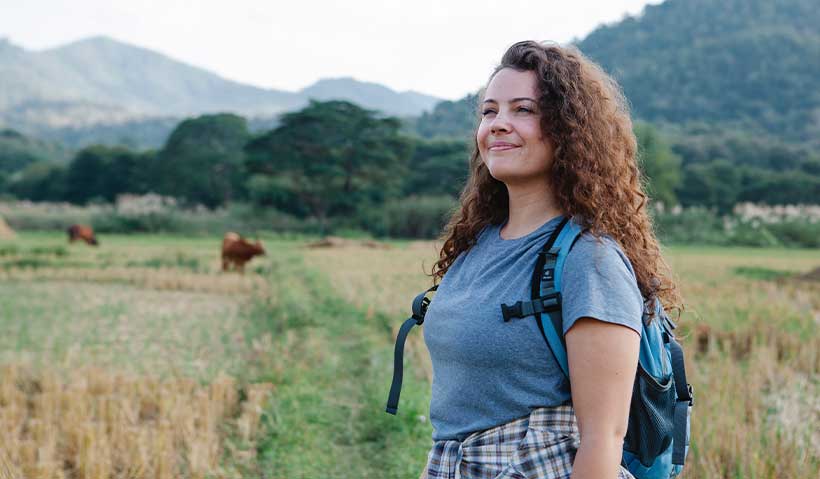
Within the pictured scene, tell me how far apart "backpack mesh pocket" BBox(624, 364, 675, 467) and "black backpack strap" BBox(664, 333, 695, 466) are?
0.07ft

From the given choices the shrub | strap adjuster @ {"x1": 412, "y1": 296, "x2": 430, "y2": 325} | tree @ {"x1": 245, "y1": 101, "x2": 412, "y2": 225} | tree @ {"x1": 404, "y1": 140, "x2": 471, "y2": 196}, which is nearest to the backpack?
strap adjuster @ {"x1": 412, "y1": 296, "x2": 430, "y2": 325}

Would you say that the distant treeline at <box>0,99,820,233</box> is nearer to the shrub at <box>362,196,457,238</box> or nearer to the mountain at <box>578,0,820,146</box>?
the shrub at <box>362,196,457,238</box>

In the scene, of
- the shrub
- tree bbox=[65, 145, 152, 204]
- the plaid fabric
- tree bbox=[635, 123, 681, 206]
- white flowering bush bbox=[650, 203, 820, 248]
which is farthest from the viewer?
tree bbox=[65, 145, 152, 204]

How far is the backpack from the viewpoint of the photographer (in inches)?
63.9

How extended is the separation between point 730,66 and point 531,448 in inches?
4000

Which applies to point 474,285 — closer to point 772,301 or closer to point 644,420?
point 644,420

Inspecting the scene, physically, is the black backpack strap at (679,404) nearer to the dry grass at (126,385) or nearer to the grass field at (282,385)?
the grass field at (282,385)

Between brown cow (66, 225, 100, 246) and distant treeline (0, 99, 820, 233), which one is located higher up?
distant treeline (0, 99, 820, 233)

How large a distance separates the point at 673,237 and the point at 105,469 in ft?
115

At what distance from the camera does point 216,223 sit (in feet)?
135

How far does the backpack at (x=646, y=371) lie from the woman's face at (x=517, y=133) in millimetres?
168

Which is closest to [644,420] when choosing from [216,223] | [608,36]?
[216,223]

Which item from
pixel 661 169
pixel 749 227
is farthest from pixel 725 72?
pixel 749 227

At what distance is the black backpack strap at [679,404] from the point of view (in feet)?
5.76
